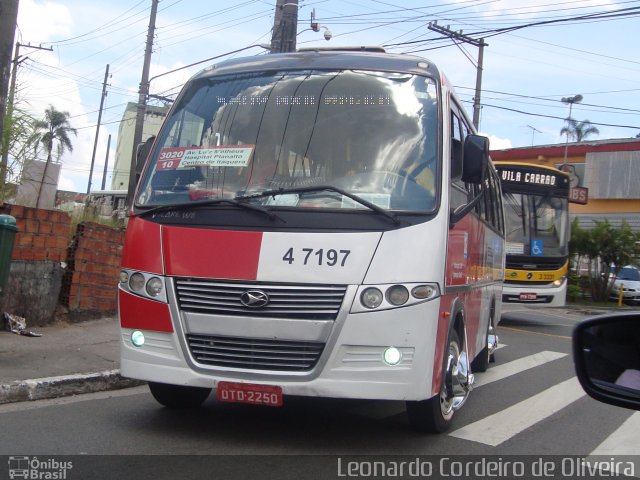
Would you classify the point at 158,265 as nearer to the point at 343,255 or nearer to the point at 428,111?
the point at 343,255

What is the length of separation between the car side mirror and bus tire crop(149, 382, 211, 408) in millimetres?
3943

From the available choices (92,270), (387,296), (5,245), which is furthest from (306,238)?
(92,270)

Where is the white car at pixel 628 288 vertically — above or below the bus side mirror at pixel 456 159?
below

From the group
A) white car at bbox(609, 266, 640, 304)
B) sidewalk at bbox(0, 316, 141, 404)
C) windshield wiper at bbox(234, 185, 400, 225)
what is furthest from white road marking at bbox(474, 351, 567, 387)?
white car at bbox(609, 266, 640, 304)

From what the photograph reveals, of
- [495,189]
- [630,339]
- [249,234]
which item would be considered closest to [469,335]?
[249,234]

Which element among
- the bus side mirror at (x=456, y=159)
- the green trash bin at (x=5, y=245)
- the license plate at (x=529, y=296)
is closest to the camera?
the bus side mirror at (x=456, y=159)

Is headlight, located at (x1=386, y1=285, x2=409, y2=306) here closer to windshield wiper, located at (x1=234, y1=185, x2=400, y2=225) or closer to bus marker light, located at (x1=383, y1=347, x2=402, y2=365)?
bus marker light, located at (x1=383, y1=347, x2=402, y2=365)

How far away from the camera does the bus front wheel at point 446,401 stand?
5348mm

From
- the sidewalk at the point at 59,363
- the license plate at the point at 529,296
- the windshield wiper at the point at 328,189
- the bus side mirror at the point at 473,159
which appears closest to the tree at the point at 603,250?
the license plate at the point at 529,296

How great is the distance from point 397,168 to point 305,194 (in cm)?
72

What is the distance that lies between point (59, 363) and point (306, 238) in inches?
142

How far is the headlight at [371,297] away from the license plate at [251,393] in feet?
2.70

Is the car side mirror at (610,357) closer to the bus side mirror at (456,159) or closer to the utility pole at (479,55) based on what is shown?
the bus side mirror at (456,159)

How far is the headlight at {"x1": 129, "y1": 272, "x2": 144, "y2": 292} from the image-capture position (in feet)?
17.0
